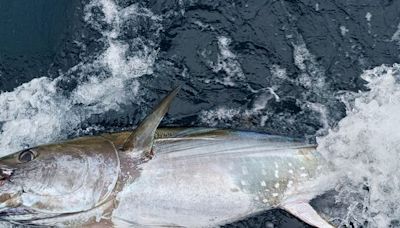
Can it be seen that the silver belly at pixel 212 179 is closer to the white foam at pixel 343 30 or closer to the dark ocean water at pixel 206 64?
the dark ocean water at pixel 206 64

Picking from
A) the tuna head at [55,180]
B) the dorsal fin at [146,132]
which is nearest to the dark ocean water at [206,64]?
the dorsal fin at [146,132]

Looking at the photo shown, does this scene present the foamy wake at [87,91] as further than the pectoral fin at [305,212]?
Yes

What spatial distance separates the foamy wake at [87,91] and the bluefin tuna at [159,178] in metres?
1.06

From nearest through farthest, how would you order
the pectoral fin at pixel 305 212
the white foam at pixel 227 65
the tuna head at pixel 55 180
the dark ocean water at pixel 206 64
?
1. the tuna head at pixel 55 180
2. the pectoral fin at pixel 305 212
3. the dark ocean water at pixel 206 64
4. the white foam at pixel 227 65

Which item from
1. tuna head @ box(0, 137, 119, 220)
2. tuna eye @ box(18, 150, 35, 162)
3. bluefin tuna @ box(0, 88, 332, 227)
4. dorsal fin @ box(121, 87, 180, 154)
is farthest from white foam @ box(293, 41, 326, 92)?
tuna eye @ box(18, 150, 35, 162)

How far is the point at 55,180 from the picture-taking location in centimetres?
369

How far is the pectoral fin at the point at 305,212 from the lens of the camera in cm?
406

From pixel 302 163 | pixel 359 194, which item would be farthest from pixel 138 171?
pixel 359 194

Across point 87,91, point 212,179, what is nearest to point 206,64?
point 87,91

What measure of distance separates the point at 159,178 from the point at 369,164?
157 centimetres

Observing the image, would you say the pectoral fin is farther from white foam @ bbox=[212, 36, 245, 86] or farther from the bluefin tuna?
white foam @ bbox=[212, 36, 245, 86]

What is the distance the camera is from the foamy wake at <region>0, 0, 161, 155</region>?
5047mm

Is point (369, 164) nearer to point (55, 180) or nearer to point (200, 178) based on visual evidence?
point (200, 178)

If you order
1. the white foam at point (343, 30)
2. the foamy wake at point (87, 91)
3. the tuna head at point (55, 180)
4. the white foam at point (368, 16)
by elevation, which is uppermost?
the white foam at point (368, 16)
